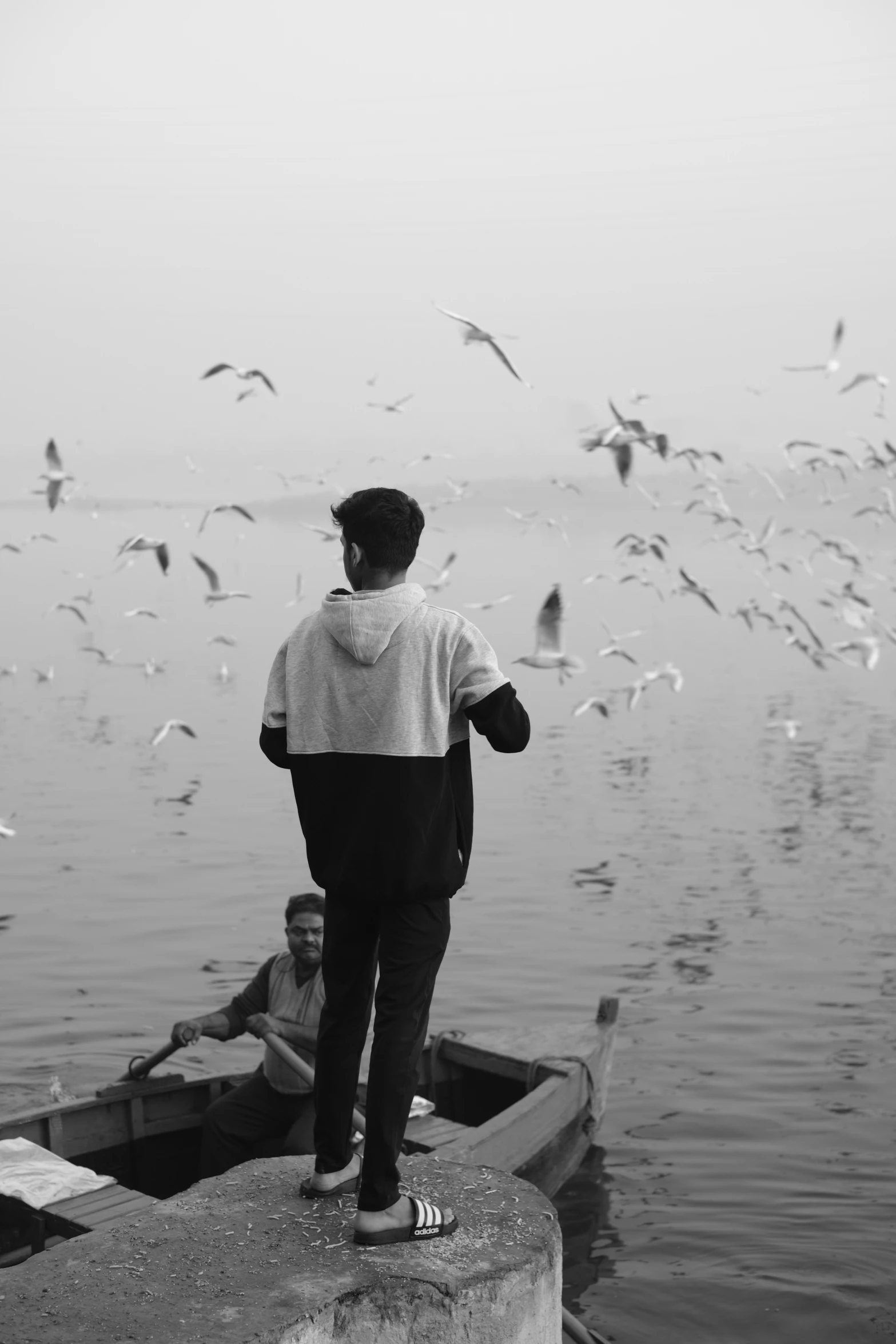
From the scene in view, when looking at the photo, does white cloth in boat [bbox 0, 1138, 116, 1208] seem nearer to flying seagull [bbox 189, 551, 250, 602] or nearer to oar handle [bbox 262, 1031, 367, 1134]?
oar handle [bbox 262, 1031, 367, 1134]

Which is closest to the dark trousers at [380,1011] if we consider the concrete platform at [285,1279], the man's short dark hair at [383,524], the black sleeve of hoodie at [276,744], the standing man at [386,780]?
the standing man at [386,780]

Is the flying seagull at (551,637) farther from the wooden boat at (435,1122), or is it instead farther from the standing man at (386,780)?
the standing man at (386,780)

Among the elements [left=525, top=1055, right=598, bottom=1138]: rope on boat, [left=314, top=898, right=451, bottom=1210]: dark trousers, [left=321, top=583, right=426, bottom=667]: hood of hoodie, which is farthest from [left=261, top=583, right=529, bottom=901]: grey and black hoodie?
[left=525, top=1055, right=598, bottom=1138]: rope on boat

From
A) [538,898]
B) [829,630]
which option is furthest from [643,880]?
[829,630]

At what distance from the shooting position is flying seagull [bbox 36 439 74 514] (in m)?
17.2

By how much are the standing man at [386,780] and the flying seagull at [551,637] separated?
14.9ft

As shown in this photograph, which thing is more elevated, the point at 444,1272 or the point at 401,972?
the point at 401,972

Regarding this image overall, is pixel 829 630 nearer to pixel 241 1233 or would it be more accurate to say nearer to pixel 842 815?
pixel 842 815

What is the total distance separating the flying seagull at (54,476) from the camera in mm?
17172

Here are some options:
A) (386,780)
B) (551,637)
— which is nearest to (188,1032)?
(386,780)

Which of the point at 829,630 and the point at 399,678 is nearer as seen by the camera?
the point at 399,678

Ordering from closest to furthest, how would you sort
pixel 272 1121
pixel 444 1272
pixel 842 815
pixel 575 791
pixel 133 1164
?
pixel 444 1272, pixel 272 1121, pixel 133 1164, pixel 842 815, pixel 575 791

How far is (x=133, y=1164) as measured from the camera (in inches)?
309

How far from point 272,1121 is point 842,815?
70.0 feet
